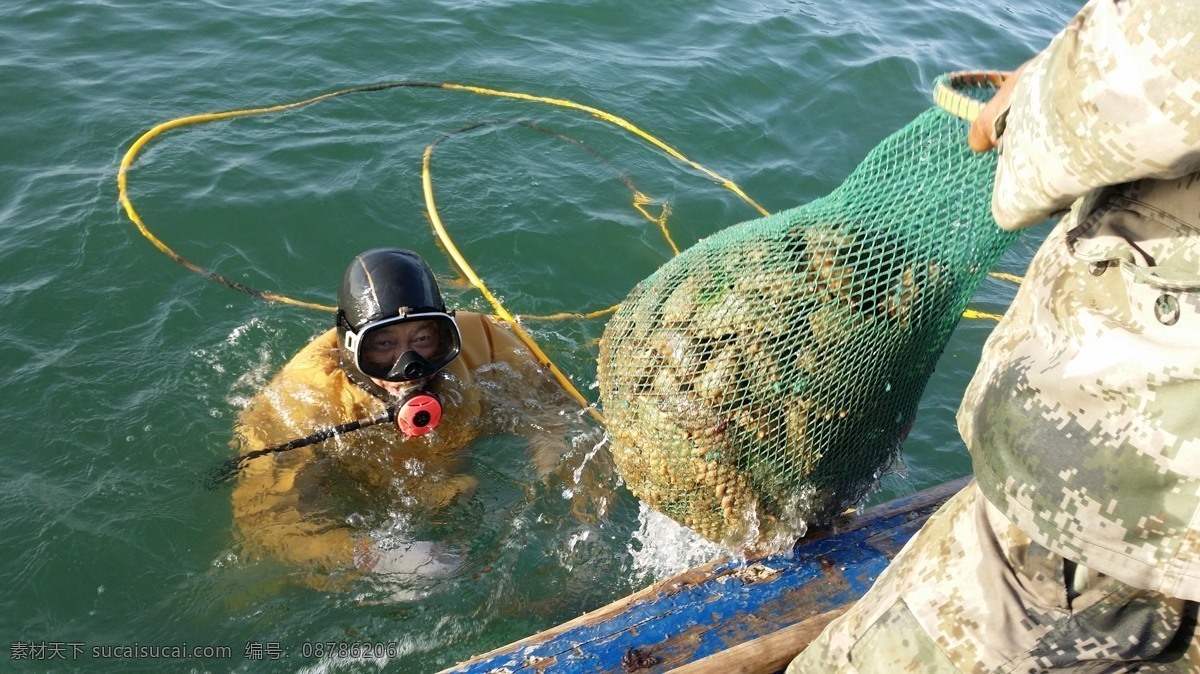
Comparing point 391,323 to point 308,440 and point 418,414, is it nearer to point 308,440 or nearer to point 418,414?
point 418,414

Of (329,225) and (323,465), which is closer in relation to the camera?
(323,465)

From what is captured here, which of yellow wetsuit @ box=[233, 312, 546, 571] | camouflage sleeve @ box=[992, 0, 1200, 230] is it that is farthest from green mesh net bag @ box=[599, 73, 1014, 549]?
yellow wetsuit @ box=[233, 312, 546, 571]

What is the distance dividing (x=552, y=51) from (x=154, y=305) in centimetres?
458

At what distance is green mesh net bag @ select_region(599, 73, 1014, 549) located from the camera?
276 centimetres

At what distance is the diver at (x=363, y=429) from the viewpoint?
13.2 feet

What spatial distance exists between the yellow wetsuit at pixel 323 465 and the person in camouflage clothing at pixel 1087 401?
257 centimetres

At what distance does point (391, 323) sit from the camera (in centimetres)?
395

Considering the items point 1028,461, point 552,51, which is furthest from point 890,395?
point 552,51

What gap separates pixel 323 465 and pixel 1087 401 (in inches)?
132

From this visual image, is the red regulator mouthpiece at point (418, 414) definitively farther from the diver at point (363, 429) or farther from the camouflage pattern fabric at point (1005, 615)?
the camouflage pattern fabric at point (1005, 615)

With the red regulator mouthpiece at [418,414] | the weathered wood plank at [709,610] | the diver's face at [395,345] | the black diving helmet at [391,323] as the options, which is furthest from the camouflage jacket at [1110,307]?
the diver's face at [395,345]

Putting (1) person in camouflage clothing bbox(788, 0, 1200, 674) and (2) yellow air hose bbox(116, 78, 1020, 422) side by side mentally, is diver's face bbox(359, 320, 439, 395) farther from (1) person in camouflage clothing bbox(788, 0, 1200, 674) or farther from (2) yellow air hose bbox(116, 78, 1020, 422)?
(1) person in camouflage clothing bbox(788, 0, 1200, 674)

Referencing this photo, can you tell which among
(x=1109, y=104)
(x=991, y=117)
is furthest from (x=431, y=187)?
(x=1109, y=104)

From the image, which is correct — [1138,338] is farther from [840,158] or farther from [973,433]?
[840,158]
